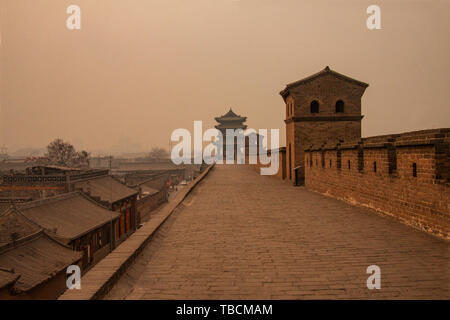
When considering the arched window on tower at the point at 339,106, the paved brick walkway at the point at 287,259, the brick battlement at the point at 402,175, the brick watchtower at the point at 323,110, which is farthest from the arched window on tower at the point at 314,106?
the paved brick walkway at the point at 287,259

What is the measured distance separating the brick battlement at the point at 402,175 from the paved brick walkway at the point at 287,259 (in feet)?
1.37

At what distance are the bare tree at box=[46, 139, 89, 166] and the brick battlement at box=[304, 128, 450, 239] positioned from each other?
76.0m

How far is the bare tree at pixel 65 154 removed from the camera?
7631cm

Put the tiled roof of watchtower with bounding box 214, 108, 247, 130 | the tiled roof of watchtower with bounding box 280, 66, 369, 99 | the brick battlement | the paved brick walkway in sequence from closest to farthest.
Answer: the paved brick walkway < the brick battlement < the tiled roof of watchtower with bounding box 280, 66, 369, 99 < the tiled roof of watchtower with bounding box 214, 108, 247, 130

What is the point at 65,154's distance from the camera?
77.6 m

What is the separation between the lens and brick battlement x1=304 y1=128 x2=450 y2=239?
229 inches

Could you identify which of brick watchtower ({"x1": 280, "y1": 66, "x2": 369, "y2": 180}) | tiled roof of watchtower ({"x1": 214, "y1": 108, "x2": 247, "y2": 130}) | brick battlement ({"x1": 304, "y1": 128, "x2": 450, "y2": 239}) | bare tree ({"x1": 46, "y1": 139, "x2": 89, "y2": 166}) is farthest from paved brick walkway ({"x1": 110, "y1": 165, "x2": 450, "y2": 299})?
bare tree ({"x1": 46, "y1": 139, "x2": 89, "y2": 166})

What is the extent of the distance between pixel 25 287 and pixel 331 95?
16.4 meters

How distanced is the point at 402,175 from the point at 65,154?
8301 cm

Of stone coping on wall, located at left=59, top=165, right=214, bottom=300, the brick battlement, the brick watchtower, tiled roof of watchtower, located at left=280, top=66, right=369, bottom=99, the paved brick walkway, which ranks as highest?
tiled roof of watchtower, located at left=280, top=66, right=369, bottom=99

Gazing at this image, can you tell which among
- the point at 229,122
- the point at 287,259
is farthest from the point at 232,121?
A: the point at 287,259

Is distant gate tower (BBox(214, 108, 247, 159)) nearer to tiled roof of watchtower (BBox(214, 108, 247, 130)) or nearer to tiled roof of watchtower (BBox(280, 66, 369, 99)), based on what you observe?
Result: tiled roof of watchtower (BBox(214, 108, 247, 130))

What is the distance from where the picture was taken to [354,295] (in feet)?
11.7
